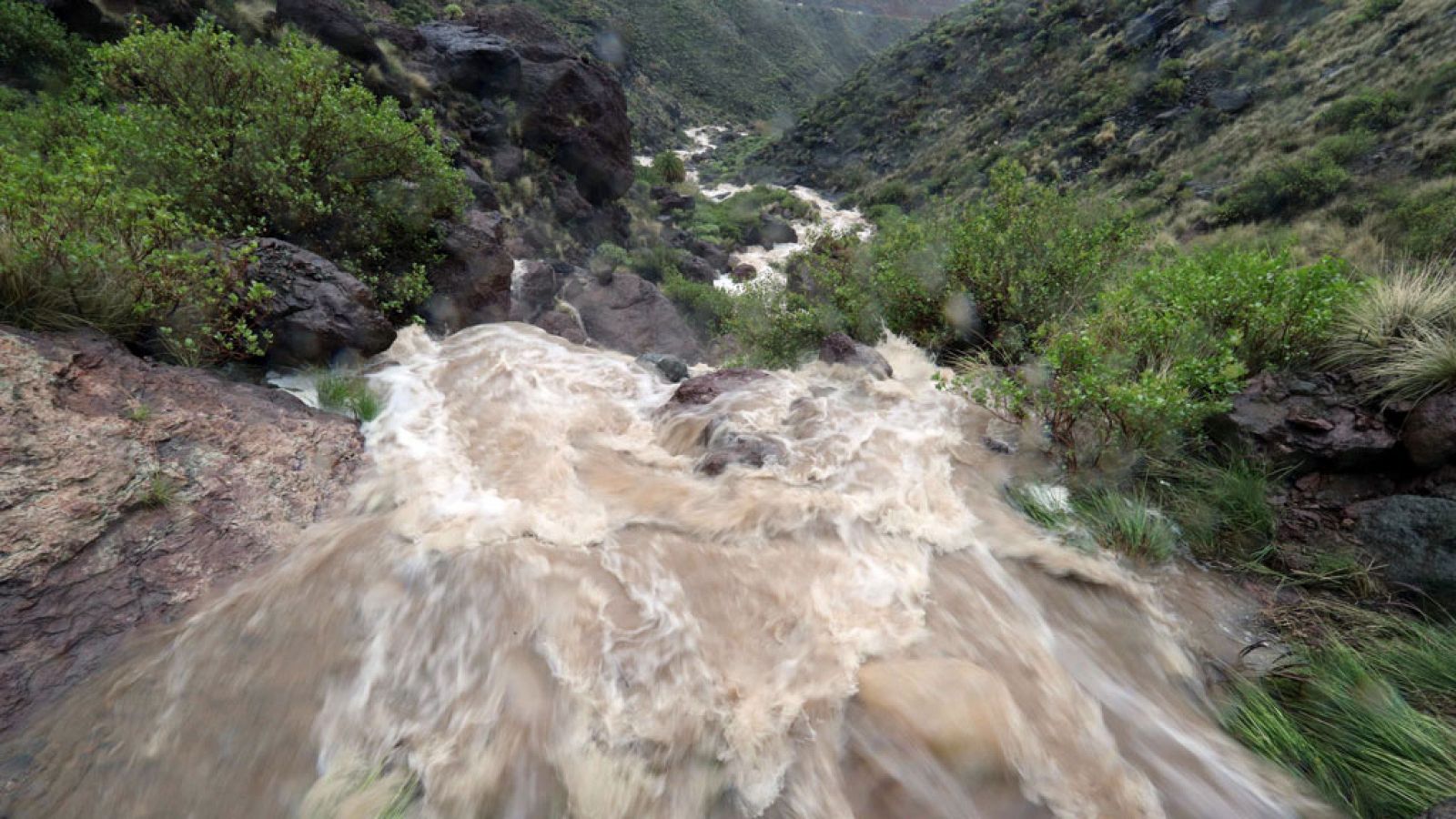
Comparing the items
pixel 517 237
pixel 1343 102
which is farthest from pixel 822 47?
pixel 517 237

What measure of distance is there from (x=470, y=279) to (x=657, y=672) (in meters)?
8.68

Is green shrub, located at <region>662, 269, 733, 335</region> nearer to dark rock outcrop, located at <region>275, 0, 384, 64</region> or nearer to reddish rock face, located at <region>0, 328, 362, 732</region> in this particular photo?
dark rock outcrop, located at <region>275, 0, 384, 64</region>

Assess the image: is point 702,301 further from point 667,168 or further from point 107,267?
point 667,168

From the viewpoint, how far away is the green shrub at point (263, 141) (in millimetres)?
6516

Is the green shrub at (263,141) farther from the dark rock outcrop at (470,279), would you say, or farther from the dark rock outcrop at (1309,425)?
the dark rock outcrop at (1309,425)

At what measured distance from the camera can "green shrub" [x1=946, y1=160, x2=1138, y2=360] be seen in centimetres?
783

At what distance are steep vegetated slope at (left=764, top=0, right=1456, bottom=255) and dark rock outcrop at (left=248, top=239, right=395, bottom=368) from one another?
18.7 metres

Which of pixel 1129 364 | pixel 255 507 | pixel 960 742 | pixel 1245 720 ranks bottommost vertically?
pixel 1245 720

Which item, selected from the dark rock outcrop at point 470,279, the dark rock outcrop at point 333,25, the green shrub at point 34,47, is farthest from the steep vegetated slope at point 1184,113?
the green shrub at point 34,47

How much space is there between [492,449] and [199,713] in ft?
10.2

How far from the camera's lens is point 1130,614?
12.7 feet

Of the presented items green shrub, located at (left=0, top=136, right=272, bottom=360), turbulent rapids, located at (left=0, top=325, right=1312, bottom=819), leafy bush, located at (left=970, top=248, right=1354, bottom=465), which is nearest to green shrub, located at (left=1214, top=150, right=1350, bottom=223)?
leafy bush, located at (left=970, top=248, right=1354, bottom=465)

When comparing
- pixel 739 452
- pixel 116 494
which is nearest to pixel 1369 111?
pixel 739 452

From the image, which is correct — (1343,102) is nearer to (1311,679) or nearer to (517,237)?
(1311,679)
